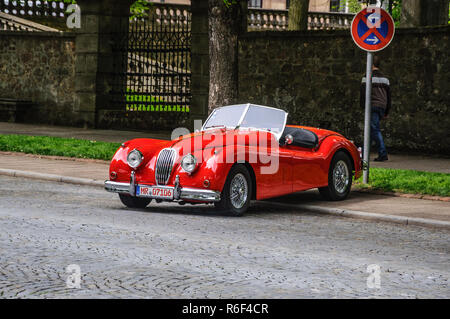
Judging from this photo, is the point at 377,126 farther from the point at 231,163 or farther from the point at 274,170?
the point at 231,163

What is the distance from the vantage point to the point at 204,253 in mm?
8227

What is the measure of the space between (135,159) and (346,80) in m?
10.2

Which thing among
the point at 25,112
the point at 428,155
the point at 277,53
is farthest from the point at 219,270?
the point at 25,112

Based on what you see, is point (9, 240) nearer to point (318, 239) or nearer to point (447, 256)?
point (318, 239)

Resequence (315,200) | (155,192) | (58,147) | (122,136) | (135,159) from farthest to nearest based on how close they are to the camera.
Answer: (122,136) → (58,147) → (315,200) → (135,159) → (155,192)

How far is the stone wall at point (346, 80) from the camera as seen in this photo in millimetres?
18734

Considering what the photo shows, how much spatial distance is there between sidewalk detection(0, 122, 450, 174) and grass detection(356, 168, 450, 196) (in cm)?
120

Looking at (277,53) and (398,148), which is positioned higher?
(277,53)

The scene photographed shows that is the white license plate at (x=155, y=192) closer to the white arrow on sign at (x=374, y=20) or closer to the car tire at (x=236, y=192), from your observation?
the car tire at (x=236, y=192)

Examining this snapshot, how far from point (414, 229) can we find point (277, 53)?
38.5 ft

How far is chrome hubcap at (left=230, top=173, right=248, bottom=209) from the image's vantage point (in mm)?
10875

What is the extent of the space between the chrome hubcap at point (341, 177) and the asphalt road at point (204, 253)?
126 centimetres

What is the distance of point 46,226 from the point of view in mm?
9484

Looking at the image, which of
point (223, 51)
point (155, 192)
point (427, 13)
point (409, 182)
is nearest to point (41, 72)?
point (223, 51)
